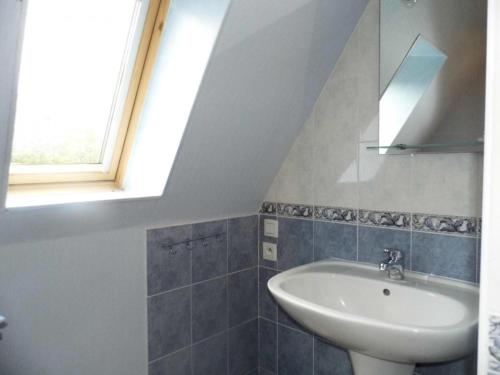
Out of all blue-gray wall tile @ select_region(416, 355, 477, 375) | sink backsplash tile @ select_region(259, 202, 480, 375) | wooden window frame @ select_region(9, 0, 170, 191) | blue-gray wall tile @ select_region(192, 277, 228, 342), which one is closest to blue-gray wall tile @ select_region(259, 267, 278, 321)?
sink backsplash tile @ select_region(259, 202, 480, 375)

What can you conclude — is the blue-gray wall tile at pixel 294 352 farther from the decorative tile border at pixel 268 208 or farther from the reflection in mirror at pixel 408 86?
the reflection in mirror at pixel 408 86

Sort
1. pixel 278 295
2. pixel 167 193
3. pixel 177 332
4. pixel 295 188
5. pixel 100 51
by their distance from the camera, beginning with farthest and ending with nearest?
pixel 295 188 < pixel 177 332 < pixel 167 193 < pixel 100 51 < pixel 278 295

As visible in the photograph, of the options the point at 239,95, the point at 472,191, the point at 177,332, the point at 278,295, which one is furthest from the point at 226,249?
the point at 472,191

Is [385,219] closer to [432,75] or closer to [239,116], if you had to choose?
[432,75]

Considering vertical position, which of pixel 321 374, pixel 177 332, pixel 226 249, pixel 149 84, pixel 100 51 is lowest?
pixel 321 374

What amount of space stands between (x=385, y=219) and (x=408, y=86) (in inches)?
20.3

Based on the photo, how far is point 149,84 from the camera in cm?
154

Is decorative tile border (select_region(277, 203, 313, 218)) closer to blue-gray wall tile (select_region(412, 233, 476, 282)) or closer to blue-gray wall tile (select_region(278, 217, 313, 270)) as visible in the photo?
blue-gray wall tile (select_region(278, 217, 313, 270))

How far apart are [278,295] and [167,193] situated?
60cm

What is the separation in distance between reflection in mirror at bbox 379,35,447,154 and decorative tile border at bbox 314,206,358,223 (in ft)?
0.97

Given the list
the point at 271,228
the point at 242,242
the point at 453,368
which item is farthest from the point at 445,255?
the point at 242,242

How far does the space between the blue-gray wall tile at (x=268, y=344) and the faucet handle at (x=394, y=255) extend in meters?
0.78

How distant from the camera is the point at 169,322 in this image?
1769 mm

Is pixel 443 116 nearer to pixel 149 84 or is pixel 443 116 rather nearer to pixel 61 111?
pixel 149 84
